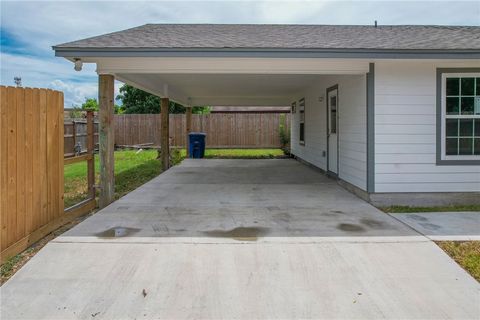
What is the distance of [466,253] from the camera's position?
4.50 metres

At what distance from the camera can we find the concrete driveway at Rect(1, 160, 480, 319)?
3.36 metres

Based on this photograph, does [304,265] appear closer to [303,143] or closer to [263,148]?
[303,143]

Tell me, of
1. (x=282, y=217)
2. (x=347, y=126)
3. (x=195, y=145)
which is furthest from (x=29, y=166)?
(x=195, y=145)

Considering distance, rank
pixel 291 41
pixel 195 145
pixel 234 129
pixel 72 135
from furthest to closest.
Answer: pixel 234 129 < pixel 195 145 < pixel 72 135 < pixel 291 41

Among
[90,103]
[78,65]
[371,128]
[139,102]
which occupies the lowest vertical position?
[371,128]

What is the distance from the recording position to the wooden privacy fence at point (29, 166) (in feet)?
14.0

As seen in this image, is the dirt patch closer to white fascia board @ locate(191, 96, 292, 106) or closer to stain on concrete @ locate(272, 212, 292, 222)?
stain on concrete @ locate(272, 212, 292, 222)

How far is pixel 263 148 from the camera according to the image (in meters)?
23.8

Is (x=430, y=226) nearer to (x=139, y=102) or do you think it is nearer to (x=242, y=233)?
(x=242, y=233)

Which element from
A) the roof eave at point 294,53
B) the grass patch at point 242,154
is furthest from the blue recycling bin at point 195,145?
the roof eave at point 294,53

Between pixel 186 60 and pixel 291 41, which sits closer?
pixel 186 60

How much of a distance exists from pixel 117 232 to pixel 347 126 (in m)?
5.30

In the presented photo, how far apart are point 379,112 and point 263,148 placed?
16640 millimetres

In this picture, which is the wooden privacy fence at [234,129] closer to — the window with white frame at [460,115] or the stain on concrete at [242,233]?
the window with white frame at [460,115]
